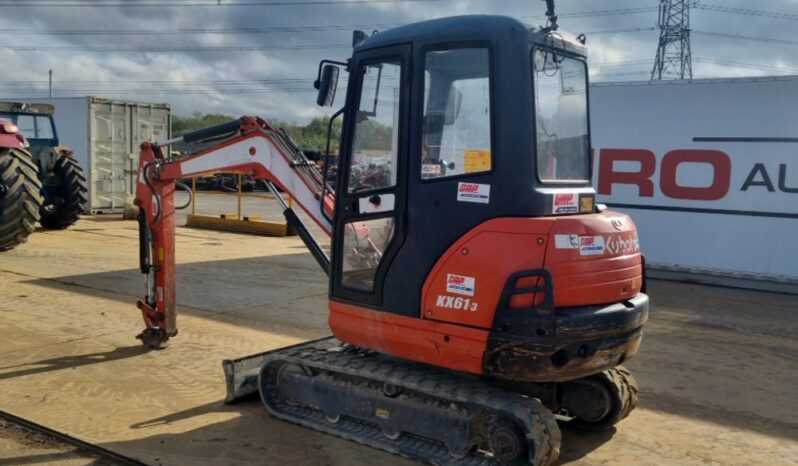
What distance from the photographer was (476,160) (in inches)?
181

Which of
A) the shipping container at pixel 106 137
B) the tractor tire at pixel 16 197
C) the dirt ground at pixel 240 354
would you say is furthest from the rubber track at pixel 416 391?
the shipping container at pixel 106 137

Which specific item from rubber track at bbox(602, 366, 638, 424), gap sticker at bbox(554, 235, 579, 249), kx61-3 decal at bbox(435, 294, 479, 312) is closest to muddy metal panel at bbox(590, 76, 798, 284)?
rubber track at bbox(602, 366, 638, 424)

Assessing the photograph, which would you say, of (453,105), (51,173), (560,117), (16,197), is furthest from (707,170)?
(51,173)

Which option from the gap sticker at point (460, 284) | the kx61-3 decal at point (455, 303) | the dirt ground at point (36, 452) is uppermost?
the gap sticker at point (460, 284)

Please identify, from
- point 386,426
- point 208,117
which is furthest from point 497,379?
point 208,117

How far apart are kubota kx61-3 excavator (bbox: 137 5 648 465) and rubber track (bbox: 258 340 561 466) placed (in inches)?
0.6

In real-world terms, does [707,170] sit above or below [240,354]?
above

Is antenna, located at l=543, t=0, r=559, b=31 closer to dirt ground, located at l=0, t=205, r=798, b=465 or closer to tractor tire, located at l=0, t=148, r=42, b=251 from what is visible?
dirt ground, located at l=0, t=205, r=798, b=465

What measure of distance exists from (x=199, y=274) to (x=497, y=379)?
7.84m

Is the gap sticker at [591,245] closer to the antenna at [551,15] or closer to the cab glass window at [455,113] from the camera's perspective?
the cab glass window at [455,113]

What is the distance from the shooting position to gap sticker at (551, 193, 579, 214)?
4512 millimetres

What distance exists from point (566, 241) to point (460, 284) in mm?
670

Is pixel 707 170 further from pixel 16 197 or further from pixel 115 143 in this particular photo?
pixel 115 143

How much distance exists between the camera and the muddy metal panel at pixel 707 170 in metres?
11.7
